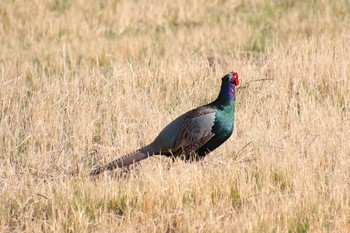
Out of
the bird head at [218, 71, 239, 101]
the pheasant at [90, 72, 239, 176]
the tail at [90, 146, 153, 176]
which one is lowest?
the tail at [90, 146, 153, 176]

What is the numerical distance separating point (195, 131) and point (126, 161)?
0.67 m

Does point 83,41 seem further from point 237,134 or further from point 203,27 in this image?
point 237,134

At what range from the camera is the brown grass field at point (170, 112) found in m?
6.51

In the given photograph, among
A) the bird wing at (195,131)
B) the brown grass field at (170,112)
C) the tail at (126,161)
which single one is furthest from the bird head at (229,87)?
the tail at (126,161)

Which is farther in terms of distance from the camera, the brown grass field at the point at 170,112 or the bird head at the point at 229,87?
the bird head at the point at 229,87

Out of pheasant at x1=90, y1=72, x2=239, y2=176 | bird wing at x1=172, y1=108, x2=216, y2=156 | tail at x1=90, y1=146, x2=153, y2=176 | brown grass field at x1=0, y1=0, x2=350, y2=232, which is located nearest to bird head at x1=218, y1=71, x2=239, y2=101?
pheasant at x1=90, y1=72, x2=239, y2=176

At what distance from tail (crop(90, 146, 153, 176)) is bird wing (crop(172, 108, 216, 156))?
272mm

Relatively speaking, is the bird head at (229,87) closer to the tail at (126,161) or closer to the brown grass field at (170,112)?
the brown grass field at (170,112)

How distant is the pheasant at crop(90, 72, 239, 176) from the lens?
764cm

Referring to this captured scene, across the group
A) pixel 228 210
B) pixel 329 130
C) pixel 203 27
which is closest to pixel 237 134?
pixel 329 130

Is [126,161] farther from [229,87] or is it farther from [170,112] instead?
[170,112]

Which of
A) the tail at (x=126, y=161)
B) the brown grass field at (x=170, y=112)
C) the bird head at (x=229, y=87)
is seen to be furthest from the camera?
the bird head at (x=229, y=87)

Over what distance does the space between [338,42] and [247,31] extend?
2.42 meters

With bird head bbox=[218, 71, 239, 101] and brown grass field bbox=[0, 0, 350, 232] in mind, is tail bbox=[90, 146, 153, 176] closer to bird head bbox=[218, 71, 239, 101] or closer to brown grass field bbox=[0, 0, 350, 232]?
brown grass field bbox=[0, 0, 350, 232]
